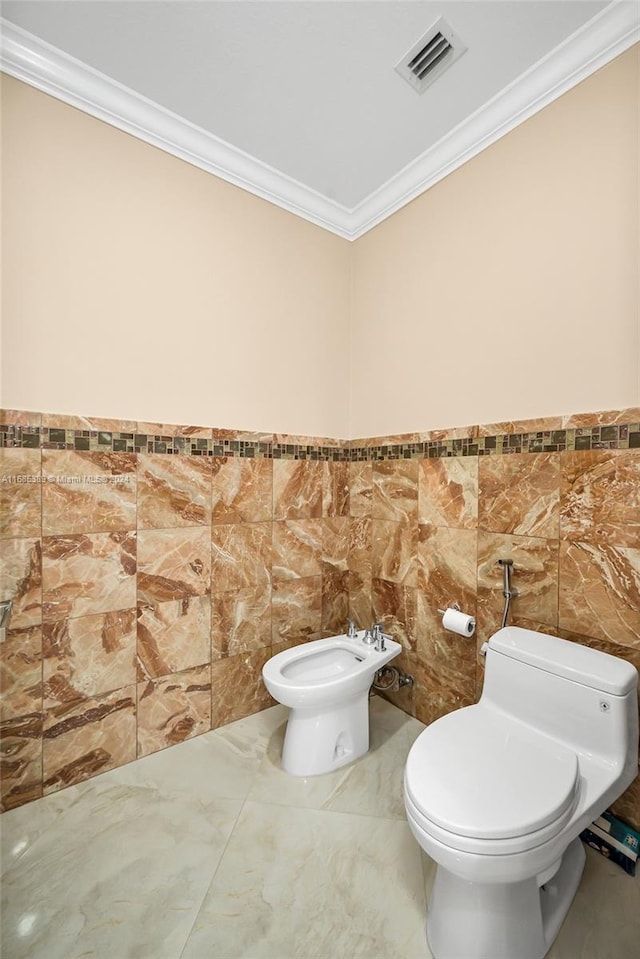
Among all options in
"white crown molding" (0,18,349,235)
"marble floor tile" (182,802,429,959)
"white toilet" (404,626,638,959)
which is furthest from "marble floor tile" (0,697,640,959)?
"white crown molding" (0,18,349,235)

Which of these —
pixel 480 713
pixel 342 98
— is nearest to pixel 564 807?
pixel 480 713

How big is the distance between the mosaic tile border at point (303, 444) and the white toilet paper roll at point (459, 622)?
0.64 m

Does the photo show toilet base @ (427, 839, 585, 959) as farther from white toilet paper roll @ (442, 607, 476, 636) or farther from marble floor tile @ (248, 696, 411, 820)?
white toilet paper roll @ (442, 607, 476, 636)

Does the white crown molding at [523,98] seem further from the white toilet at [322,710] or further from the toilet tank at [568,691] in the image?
the white toilet at [322,710]

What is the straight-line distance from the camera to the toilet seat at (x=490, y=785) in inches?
34.0

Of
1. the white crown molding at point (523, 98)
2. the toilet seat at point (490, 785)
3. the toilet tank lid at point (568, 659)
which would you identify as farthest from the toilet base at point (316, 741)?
the white crown molding at point (523, 98)

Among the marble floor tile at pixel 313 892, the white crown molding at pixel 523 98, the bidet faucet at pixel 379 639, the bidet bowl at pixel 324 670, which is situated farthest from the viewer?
the bidet faucet at pixel 379 639

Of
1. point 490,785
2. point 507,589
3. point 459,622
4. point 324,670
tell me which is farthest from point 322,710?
point 507,589

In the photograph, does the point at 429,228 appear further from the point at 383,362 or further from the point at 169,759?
the point at 169,759

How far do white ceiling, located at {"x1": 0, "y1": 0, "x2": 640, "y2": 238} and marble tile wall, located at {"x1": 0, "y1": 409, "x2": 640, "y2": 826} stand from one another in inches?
A: 45.3

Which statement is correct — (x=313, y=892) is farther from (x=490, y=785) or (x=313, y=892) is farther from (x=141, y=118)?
(x=141, y=118)

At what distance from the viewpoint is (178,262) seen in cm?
170

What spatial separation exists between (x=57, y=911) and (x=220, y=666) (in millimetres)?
836

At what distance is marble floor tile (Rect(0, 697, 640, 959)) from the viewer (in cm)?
102
